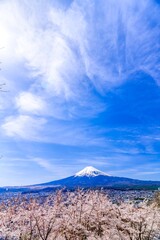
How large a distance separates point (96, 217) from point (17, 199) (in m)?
7.62

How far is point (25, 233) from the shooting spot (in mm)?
29703

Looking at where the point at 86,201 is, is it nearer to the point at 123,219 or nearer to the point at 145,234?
the point at 123,219

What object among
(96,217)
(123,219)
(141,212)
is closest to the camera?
(141,212)

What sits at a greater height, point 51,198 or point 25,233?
point 51,198

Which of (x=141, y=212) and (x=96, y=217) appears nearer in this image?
(x=141, y=212)

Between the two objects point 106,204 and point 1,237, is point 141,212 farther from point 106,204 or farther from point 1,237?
point 1,237

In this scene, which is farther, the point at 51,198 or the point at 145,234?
the point at 51,198

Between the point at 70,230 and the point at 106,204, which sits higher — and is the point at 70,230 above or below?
below

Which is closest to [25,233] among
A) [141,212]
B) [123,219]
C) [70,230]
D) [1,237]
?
[1,237]

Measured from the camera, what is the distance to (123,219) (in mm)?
28344

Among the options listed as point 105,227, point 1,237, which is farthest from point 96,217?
point 1,237

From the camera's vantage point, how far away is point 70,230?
2919 centimetres

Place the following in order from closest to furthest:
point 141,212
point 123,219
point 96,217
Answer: point 141,212 < point 123,219 < point 96,217

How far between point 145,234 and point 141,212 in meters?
2.54
